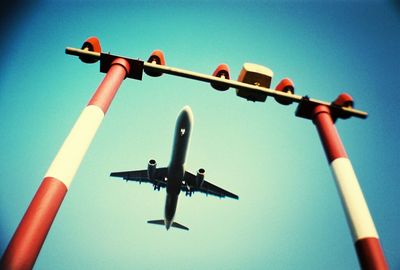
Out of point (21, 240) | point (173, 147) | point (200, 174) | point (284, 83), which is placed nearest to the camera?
point (21, 240)

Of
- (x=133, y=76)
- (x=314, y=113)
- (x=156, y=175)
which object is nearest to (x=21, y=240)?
(x=133, y=76)

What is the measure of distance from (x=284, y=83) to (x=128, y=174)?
75.1 ft

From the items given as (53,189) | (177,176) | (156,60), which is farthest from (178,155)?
(53,189)

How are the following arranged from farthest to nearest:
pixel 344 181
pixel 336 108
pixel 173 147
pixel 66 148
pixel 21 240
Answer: pixel 173 147
pixel 336 108
pixel 344 181
pixel 66 148
pixel 21 240

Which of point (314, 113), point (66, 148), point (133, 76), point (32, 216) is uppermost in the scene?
point (133, 76)

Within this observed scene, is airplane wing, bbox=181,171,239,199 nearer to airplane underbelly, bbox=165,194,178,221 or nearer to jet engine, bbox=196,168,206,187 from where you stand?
jet engine, bbox=196,168,206,187

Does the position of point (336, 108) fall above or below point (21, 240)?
above

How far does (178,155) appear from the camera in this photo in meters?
17.6

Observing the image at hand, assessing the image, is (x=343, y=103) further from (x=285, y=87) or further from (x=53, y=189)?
(x=53, y=189)

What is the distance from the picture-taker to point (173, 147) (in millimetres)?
17406

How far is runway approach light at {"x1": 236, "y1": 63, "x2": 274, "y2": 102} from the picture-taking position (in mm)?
4738

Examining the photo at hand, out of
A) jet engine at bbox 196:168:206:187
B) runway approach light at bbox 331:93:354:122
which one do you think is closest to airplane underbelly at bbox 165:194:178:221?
jet engine at bbox 196:168:206:187

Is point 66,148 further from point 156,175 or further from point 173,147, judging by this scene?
point 156,175

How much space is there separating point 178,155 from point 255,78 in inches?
524
